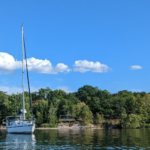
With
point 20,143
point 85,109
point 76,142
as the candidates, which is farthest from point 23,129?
point 85,109

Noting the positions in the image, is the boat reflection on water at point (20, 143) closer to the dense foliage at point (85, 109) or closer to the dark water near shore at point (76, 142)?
the dark water near shore at point (76, 142)

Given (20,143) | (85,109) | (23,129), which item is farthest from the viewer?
(85,109)

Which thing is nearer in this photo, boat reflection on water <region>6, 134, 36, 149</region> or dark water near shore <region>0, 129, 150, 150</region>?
dark water near shore <region>0, 129, 150, 150</region>

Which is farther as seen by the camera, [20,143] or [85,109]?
[85,109]

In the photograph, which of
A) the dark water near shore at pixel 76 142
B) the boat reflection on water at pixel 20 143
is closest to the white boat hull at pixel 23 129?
the dark water near shore at pixel 76 142

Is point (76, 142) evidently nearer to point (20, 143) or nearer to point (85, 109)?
point (20, 143)

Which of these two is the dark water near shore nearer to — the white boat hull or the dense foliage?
the white boat hull

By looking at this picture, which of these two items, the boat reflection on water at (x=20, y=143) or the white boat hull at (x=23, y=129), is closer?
the boat reflection on water at (x=20, y=143)

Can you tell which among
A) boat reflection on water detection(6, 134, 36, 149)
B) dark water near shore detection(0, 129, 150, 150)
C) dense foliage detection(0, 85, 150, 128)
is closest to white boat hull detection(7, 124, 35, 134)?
dark water near shore detection(0, 129, 150, 150)

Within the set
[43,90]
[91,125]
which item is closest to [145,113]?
[91,125]

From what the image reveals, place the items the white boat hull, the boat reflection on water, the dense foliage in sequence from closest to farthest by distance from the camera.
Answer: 1. the boat reflection on water
2. the white boat hull
3. the dense foliage

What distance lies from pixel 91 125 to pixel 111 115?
1123cm

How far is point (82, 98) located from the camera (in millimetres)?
113625

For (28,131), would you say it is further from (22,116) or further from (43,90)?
(43,90)
